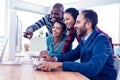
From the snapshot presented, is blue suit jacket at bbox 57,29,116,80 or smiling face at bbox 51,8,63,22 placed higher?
smiling face at bbox 51,8,63,22

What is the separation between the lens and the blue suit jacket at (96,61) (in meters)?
1.21

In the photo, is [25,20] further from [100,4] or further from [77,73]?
[77,73]

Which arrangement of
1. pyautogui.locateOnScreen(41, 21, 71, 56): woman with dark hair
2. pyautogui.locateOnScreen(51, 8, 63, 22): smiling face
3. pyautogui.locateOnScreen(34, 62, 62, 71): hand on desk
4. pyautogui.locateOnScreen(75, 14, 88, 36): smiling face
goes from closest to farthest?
pyautogui.locateOnScreen(34, 62, 62, 71): hand on desk < pyautogui.locateOnScreen(75, 14, 88, 36): smiling face < pyautogui.locateOnScreen(41, 21, 71, 56): woman with dark hair < pyautogui.locateOnScreen(51, 8, 63, 22): smiling face

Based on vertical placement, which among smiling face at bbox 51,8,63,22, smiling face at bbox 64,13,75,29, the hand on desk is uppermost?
smiling face at bbox 51,8,63,22

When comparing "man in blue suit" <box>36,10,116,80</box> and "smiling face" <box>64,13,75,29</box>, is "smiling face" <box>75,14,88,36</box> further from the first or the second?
"smiling face" <box>64,13,75,29</box>

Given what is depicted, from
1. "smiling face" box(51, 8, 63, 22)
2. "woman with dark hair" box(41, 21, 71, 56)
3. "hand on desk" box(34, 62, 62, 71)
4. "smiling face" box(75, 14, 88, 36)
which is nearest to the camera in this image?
"hand on desk" box(34, 62, 62, 71)

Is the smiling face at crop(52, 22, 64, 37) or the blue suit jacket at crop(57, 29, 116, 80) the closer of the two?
the blue suit jacket at crop(57, 29, 116, 80)

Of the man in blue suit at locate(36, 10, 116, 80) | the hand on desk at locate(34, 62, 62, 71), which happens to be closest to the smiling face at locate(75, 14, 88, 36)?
the man in blue suit at locate(36, 10, 116, 80)

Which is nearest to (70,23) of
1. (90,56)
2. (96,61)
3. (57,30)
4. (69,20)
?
(69,20)

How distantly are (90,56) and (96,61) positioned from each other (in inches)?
8.3

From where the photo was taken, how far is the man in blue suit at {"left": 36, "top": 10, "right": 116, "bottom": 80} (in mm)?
1209

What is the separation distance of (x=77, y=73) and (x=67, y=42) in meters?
0.66

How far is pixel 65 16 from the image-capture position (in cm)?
187

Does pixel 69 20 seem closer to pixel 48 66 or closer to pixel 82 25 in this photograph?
pixel 82 25
